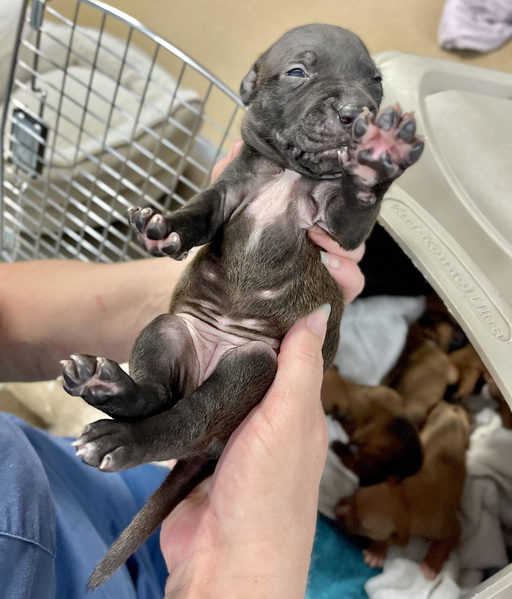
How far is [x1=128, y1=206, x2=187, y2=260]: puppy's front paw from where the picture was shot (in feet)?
3.26

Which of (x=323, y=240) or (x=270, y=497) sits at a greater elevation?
(x=323, y=240)

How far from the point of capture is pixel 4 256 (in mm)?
2273

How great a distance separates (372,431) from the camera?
2.17m

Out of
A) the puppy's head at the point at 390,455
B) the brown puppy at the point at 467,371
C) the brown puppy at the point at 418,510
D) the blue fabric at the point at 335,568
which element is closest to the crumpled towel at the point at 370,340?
the brown puppy at the point at 467,371

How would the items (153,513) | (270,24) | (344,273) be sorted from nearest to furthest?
1. (153,513)
2. (344,273)
3. (270,24)

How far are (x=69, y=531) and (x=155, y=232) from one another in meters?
0.71

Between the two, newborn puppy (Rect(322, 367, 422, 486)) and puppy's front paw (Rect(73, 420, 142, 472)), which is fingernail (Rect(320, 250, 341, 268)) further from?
newborn puppy (Rect(322, 367, 422, 486))

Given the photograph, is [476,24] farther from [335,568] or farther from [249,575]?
[249,575]

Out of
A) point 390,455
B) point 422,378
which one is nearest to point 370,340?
point 422,378

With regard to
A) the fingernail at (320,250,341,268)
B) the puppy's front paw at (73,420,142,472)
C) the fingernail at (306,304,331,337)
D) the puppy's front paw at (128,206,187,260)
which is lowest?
the puppy's front paw at (73,420,142,472)

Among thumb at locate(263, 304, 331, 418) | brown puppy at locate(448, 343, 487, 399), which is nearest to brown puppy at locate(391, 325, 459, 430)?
brown puppy at locate(448, 343, 487, 399)

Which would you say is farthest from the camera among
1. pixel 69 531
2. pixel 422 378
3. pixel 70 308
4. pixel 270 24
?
pixel 270 24

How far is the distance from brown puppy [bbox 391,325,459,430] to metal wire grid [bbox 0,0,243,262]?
1103mm

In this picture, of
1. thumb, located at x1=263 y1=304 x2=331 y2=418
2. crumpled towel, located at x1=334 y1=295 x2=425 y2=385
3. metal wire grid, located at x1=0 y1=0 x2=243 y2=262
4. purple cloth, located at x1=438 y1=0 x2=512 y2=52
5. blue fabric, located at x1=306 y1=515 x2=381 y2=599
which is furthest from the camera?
crumpled towel, located at x1=334 y1=295 x2=425 y2=385
